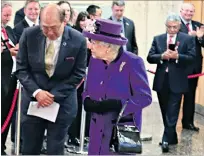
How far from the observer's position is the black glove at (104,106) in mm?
4161

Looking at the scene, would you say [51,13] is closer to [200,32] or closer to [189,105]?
[200,32]

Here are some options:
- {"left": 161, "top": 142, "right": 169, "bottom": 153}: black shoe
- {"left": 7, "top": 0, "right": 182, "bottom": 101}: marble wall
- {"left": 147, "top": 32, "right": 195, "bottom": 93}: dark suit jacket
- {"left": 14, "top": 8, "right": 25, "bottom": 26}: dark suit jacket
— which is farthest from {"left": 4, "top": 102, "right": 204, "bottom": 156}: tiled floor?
{"left": 7, "top": 0, "right": 182, "bottom": 101}: marble wall

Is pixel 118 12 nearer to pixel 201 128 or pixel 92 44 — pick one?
pixel 201 128

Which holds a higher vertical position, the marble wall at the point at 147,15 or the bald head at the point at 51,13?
the bald head at the point at 51,13

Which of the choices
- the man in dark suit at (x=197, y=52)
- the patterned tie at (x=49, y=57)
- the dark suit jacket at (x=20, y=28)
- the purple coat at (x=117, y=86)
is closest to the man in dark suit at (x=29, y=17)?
the dark suit jacket at (x=20, y=28)

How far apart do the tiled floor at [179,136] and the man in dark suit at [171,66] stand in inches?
6.6

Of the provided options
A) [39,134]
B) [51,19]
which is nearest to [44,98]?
[39,134]

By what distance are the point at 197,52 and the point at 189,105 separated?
86 cm

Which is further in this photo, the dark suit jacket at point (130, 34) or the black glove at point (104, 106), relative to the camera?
the dark suit jacket at point (130, 34)

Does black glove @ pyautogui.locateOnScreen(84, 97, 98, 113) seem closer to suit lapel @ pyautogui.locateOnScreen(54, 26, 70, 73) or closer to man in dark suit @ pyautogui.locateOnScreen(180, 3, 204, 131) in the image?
suit lapel @ pyautogui.locateOnScreen(54, 26, 70, 73)

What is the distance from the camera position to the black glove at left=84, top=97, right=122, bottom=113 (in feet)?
13.7

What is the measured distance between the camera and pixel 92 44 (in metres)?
4.21

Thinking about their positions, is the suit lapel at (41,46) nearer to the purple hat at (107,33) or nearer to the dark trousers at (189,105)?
the purple hat at (107,33)

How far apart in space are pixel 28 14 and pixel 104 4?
450 cm
